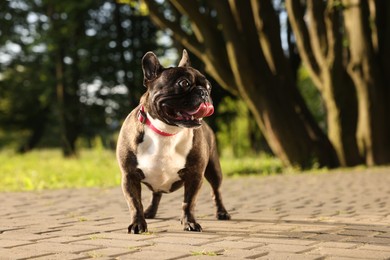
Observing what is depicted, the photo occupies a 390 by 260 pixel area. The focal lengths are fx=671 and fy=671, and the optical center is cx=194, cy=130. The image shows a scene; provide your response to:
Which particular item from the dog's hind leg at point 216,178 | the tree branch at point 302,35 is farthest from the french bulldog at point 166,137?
the tree branch at point 302,35

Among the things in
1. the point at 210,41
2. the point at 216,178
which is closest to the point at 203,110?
the point at 216,178

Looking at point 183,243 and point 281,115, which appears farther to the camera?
point 281,115

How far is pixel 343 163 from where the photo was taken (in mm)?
15555

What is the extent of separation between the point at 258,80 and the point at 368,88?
110 inches

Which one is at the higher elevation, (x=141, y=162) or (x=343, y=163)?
(x=141, y=162)

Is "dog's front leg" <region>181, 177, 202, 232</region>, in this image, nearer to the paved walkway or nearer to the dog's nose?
the paved walkway

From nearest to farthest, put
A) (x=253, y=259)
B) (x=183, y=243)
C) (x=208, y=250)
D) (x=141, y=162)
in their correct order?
(x=253, y=259) → (x=208, y=250) → (x=183, y=243) → (x=141, y=162)

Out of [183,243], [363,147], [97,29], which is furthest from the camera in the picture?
[97,29]

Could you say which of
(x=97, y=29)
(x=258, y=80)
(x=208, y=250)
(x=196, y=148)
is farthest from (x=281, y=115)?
(x=97, y=29)

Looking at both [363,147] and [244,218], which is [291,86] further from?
[244,218]

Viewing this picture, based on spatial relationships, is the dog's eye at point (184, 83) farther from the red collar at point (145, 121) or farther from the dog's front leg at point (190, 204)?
the dog's front leg at point (190, 204)

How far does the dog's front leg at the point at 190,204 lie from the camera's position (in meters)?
5.55

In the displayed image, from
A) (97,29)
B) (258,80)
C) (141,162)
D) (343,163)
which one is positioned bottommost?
(343,163)

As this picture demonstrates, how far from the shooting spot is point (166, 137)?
5.27 meters
